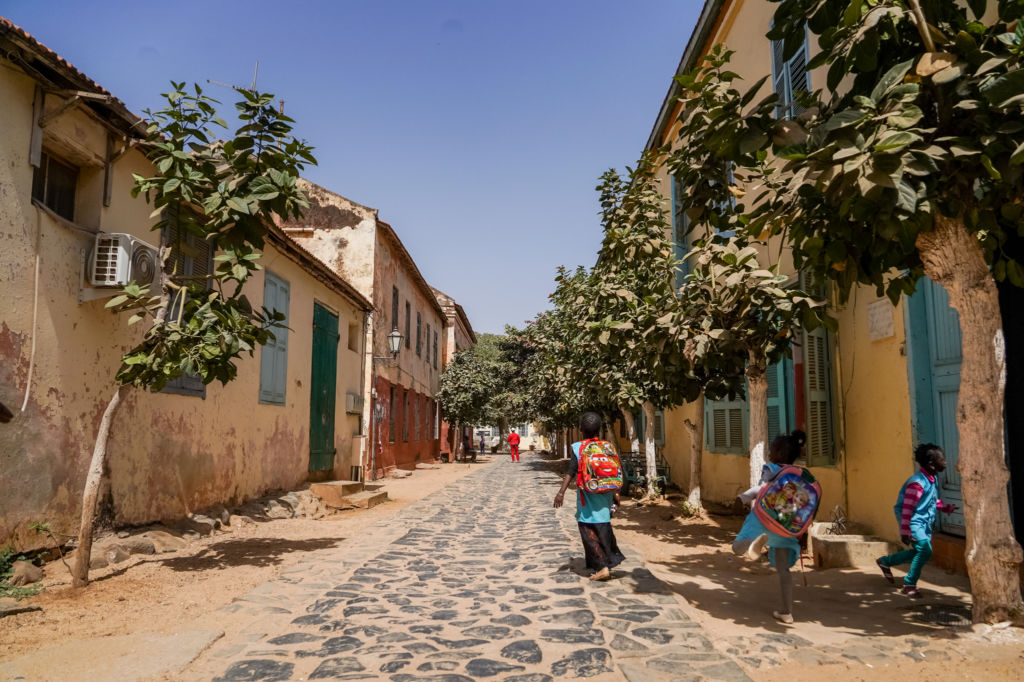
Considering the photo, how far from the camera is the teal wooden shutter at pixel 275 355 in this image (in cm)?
1077

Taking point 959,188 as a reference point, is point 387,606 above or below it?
below

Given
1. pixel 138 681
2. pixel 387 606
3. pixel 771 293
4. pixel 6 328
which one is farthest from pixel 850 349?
pixel 6 328

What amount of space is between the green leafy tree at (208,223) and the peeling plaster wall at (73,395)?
1.74 ft

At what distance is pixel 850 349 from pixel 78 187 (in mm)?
7945

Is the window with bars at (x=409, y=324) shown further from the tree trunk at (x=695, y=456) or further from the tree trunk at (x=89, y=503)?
the tree trunk at (x=89, y=503)

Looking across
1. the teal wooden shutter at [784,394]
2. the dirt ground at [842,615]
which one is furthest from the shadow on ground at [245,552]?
the teal wooden shutter at [784,394]

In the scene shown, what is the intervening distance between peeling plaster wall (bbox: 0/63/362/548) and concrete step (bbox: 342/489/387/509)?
229 cm

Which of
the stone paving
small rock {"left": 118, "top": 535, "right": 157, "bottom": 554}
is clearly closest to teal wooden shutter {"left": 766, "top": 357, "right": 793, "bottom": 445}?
the stone paving

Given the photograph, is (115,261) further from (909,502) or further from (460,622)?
(909,502)

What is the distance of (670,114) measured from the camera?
13.9 metres

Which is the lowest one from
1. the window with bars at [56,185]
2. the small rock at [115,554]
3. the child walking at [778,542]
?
the small rock at [115,554]

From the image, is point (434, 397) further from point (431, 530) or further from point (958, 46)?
point (958, 46)

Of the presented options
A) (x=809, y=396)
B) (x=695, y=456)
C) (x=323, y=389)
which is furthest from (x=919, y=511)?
(x=323, y=389)

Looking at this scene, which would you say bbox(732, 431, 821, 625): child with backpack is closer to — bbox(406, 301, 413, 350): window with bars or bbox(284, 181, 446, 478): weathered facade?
bbox(284, 181, 446, 478): weathered facade
